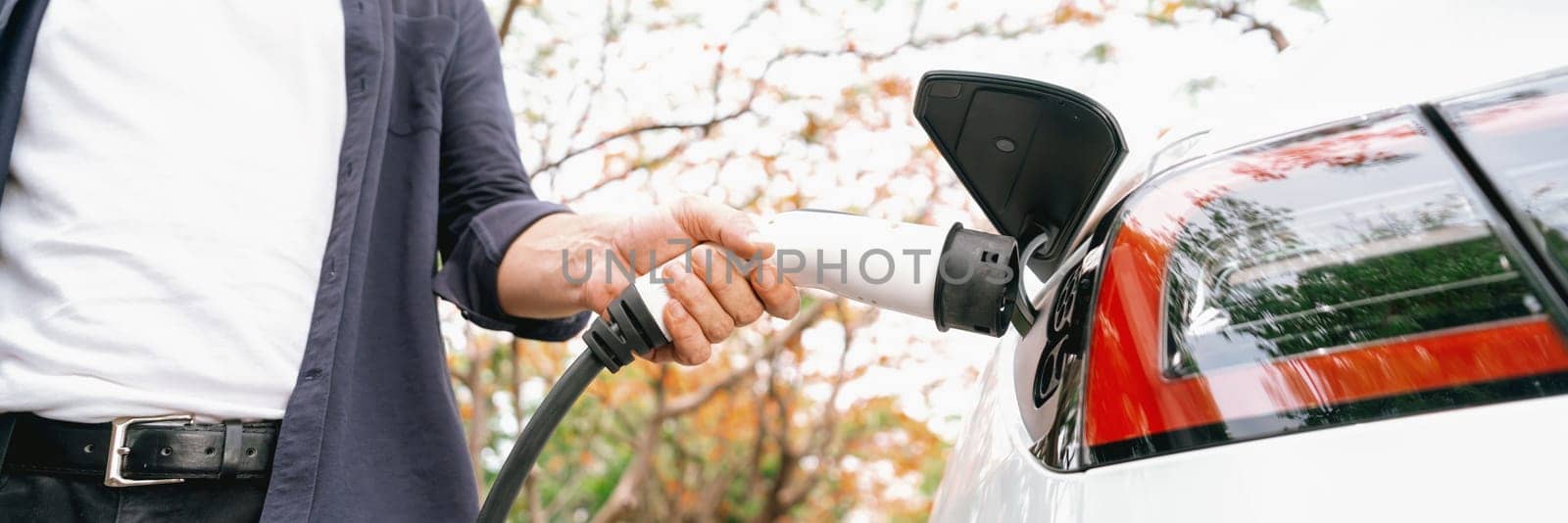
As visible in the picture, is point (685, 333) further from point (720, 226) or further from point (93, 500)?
point (93, 500)

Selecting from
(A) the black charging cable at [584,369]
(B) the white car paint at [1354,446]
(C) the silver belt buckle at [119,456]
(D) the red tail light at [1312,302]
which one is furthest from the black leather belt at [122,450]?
(D) the red tail light at [1312,302]

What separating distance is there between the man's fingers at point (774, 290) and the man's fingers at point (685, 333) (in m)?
0.09

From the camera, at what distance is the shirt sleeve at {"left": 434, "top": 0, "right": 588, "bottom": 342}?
1.62 metres

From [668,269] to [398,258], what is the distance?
0.46 m

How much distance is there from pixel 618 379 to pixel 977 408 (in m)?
5.69

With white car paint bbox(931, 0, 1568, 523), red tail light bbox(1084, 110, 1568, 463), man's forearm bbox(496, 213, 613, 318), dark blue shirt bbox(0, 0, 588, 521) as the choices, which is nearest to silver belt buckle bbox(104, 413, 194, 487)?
dark blue shirt bbox(0, 0, 588, 521)

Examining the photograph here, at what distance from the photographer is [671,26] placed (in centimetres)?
511

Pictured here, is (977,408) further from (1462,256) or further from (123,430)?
(123,430)

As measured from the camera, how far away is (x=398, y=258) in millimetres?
1535

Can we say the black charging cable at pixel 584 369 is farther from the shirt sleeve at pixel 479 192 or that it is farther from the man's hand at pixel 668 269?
the shirt sleeve at pixel 479 192

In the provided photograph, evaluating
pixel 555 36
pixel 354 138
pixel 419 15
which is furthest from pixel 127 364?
pixel 555 36

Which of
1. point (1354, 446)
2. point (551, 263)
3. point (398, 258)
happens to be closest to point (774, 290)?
point (551, 263)

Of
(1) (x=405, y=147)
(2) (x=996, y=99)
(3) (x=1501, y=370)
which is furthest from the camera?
(1) (x=405, y=147)

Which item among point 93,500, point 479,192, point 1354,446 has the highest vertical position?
point 1354,446
